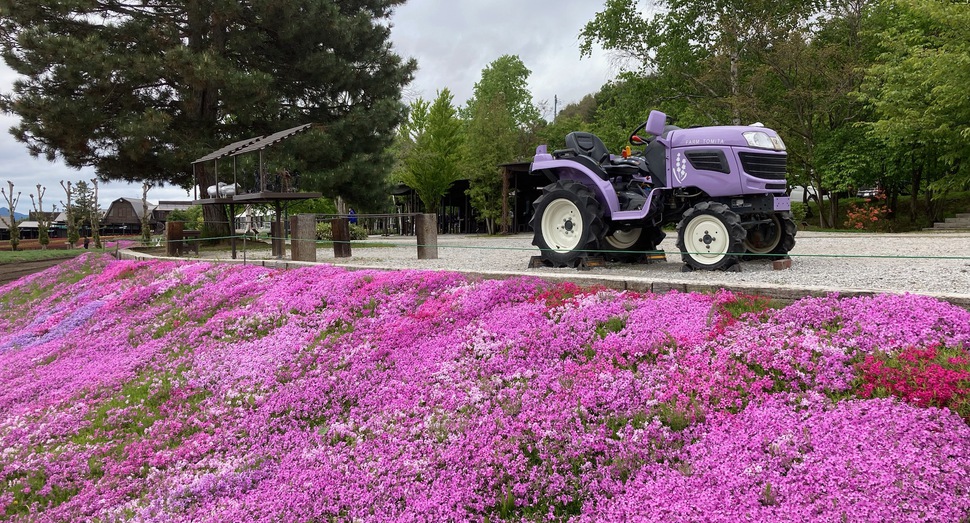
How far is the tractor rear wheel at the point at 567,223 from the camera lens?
7.66 meters

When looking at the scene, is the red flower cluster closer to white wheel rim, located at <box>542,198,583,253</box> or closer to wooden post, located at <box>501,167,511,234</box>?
white wheel rim, located at <box>542,198,583,253</box>

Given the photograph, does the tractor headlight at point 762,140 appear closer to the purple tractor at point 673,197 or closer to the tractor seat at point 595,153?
the purple tractor at point 673,197

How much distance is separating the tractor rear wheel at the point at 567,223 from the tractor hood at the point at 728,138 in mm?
1352

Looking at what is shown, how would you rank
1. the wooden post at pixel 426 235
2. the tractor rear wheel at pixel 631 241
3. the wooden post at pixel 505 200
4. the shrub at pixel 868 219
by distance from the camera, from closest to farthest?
the tractor rear wheel at pixel 631 241, the wooden post at pixel 426 235, the shrub at pixel 868 219, the wooden post at pixel 505 200

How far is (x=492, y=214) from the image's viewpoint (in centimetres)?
2684

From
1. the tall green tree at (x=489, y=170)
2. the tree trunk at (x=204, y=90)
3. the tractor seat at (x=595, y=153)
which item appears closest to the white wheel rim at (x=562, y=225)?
the tractor seat at (x=595, y=153)

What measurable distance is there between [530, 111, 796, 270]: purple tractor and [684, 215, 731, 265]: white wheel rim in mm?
12

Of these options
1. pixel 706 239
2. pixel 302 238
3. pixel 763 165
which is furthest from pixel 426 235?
pixel 763 165

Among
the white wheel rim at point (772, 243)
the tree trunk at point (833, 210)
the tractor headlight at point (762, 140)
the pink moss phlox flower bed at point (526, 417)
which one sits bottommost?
the pink moss phlox flower bed at point (526, 417)

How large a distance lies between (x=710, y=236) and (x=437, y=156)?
21137 mm

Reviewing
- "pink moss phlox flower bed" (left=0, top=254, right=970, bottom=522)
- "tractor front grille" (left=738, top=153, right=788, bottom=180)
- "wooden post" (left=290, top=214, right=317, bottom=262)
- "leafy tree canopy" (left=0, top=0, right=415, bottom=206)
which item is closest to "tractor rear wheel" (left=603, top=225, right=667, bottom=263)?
"tractor front grille" (left=738, top=153, right=788, bottom=180)

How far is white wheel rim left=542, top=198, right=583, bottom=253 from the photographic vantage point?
315 inches

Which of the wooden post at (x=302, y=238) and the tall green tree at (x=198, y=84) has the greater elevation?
the tall green tree at (x=198, y=84)

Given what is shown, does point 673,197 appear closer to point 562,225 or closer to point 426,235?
point 562,225
